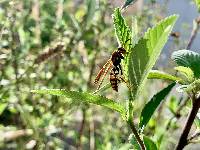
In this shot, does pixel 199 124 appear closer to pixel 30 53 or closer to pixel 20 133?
pixel 20 133

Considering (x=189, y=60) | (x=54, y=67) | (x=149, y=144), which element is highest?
(x=189, y=60)

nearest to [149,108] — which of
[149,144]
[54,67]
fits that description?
[149,144]

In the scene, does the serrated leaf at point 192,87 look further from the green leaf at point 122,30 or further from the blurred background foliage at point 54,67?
the blurred background foliage at point 54,67

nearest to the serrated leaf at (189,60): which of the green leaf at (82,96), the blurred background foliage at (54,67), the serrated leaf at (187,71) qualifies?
the serrated leaf at (187,71)

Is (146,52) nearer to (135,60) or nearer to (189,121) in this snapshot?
(135,60)

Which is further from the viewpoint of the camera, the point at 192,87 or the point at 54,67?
the point at 54,67

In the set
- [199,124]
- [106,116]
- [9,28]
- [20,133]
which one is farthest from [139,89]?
[106,116]
